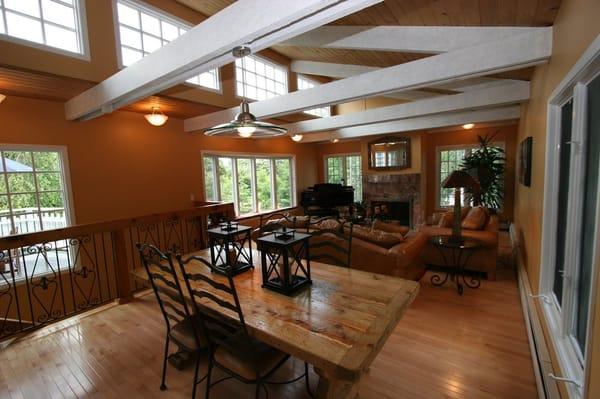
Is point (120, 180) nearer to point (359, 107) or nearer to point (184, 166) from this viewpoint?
point (184, 166)

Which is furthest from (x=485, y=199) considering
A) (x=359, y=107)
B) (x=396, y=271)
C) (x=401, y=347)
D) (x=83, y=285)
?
(x=83, y=285)

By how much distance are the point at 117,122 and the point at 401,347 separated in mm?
4880

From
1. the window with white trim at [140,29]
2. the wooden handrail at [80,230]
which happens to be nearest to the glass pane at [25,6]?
the window with white trim at [140,29]

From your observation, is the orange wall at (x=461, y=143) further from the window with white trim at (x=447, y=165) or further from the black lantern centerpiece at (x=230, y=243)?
the black lantern centerpiece at (x=230, y=243)

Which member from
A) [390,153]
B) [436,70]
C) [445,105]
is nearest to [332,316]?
[436,70]

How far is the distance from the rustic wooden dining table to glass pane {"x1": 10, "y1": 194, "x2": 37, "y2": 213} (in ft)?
9.62

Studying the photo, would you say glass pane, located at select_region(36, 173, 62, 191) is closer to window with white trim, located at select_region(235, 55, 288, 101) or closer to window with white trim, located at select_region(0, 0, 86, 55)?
window with white trim, located at select_region(0, 0, 86, 55)

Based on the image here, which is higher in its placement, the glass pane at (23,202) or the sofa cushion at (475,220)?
the glass pane at (23,202)

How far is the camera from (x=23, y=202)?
3627mm

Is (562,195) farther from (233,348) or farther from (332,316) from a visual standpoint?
(233,348)

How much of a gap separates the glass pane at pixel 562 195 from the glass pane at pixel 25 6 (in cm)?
490

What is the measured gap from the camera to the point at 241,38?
1.71m

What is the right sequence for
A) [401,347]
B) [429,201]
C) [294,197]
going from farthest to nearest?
[294,197] < [429,201] < [401,347]

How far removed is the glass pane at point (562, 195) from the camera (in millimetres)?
1857
